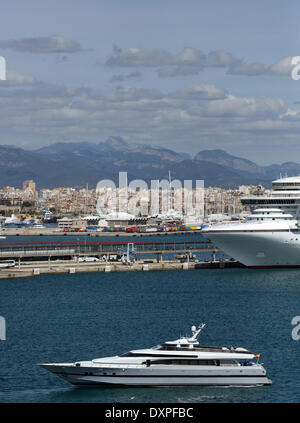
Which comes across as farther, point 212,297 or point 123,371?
point 212,297

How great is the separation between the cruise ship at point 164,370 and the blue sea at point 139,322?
0.34 metres

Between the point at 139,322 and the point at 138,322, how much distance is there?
64 millimetres

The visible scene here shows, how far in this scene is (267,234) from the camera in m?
75.7

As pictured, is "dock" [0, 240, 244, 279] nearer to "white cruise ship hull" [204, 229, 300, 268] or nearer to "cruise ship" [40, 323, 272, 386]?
"white cruise ship hull" [204, 229, 300, 268]

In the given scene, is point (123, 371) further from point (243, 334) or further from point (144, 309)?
point (144, 309)

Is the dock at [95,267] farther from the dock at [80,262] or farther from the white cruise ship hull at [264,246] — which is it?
the white cruise ship hull at [264,246]

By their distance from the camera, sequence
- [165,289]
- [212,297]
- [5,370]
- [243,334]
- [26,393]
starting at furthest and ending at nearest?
[165,289], [212,297], [243,334], [5,370], [26,393]

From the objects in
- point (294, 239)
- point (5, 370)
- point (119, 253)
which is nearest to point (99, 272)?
point (119, 253)

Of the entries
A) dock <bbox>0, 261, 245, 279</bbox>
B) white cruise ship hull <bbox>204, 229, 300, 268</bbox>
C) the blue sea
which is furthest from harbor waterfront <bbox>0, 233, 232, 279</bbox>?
white cruise ship hull <bbox>204, 229, 300, 268</bbox>

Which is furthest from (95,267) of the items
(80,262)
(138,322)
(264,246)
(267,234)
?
(138,322)

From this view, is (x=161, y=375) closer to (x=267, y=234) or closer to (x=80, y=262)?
(x=267, y=234)

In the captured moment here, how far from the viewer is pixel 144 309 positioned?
2067 inches

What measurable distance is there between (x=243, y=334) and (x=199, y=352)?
1073 cm

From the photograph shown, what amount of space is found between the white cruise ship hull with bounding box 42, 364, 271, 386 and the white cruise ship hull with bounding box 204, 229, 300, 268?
4399 centimetres
